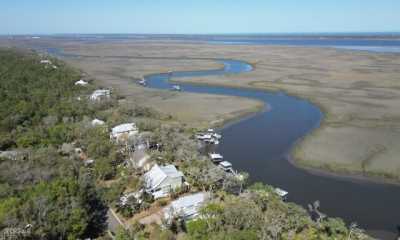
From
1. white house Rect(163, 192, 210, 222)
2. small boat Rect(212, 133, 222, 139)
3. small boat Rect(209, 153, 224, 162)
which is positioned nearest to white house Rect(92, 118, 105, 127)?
small boat Rect(212, 133, 222, 139)

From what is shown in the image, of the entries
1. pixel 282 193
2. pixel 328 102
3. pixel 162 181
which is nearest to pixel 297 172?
pixel 282 193

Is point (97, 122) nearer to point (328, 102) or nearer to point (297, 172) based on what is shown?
point (297, 172)

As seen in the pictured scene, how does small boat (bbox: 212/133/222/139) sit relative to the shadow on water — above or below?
above

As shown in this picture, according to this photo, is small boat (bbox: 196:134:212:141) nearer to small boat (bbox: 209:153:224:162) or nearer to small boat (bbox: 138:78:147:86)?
small boat (bbox: 209:153:224:162)

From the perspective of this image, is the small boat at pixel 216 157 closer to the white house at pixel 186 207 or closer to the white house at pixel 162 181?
the white house at pixel 162 181

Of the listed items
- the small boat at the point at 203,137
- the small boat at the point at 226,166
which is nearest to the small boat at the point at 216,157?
the small boat at the point at 226,166

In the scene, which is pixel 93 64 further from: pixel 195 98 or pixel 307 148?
pixel 307 148
